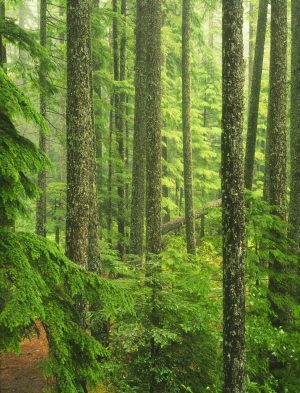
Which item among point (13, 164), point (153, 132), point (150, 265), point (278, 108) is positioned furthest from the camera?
point (153, 132)

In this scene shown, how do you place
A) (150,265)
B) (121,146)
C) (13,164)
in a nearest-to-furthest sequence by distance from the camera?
(13,164), (150,265), (121,146)

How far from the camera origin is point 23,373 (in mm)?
9367

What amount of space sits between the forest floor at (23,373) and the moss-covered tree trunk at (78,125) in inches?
105

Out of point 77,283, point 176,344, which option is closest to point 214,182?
point 176,344

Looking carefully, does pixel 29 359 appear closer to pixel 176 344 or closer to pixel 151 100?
pixel 176 344

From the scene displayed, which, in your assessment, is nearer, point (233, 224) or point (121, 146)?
point (233, 224)

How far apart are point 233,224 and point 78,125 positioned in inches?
142

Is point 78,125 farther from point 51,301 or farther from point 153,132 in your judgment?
point 51,301

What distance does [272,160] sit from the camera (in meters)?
8.60

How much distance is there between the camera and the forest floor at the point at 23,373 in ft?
28.3

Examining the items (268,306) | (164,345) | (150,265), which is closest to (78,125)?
(150,265)

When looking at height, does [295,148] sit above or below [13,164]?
below

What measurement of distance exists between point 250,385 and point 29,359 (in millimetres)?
6553

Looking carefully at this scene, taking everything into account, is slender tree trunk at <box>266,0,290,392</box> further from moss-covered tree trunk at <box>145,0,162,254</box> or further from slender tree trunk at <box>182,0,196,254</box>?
slender tree trunk at <box>182,0,196,254</box>
